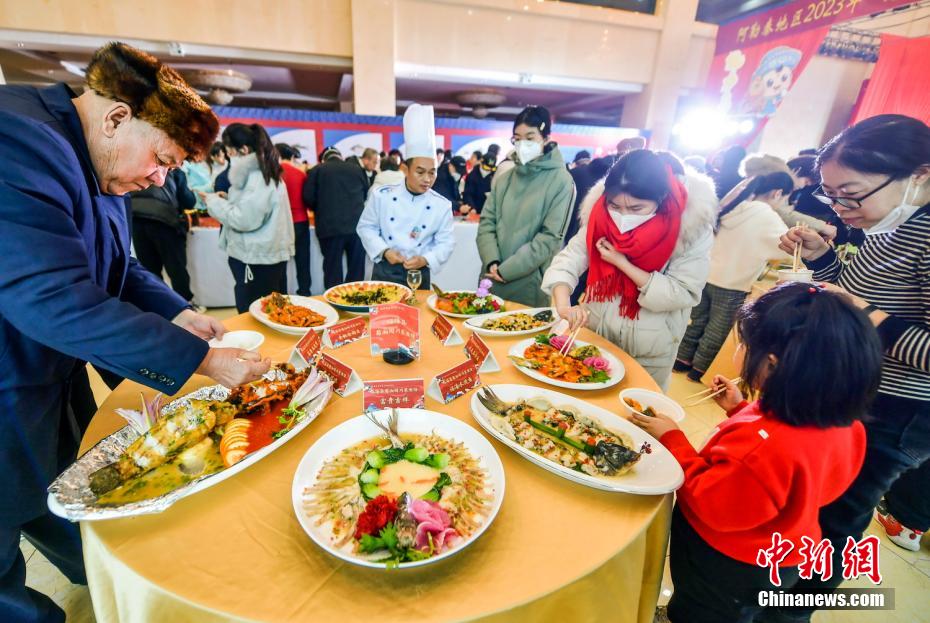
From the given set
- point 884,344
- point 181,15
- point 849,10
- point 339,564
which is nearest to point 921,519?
point 884,344

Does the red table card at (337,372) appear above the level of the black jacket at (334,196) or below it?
below

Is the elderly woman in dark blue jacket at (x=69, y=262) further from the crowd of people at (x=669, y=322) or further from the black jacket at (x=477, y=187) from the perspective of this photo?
the black jacket at (x=477, y=187)

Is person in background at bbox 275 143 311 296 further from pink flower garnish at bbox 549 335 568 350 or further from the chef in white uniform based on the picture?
pink flower garnish at bbox 549 335 568 350

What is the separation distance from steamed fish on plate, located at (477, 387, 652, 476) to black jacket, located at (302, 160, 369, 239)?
3.72 metres

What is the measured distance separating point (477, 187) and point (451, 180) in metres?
0.46

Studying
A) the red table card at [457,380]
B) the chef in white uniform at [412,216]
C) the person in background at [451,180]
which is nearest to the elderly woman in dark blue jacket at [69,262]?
the red table card at [457,380]

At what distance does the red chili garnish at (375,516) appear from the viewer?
846 mm

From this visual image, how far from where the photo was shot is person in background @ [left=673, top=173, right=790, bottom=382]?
339 centimetres

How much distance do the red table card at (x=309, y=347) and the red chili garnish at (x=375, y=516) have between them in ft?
2.64

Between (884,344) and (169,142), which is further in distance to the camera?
(884,344)

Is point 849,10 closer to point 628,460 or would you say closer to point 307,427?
point 628,460

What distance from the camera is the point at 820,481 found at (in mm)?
1029

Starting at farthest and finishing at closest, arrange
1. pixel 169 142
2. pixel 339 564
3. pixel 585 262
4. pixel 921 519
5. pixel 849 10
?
pixel 849 10 → pixel 585 262 → pixel 921 519 → pixel 169 142 → pixel 339 564

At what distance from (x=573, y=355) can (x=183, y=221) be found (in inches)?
173
